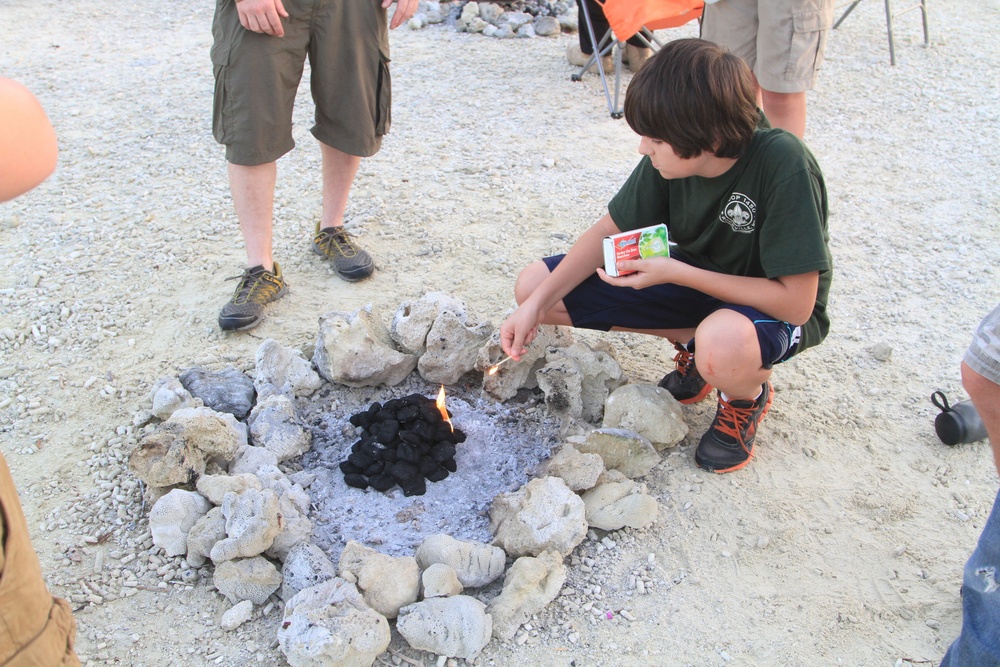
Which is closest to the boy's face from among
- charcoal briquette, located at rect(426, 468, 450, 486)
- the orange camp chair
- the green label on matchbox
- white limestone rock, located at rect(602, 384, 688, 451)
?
the green label on matchbox

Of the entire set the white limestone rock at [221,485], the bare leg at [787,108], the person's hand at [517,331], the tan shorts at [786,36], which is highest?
the tan shorts at [786,36]

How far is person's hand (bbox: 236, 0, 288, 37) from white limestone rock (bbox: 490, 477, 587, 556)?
201 centimetres

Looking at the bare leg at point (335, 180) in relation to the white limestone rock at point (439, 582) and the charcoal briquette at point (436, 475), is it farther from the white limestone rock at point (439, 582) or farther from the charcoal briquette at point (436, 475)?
the white limestone rock at point (439, 582)

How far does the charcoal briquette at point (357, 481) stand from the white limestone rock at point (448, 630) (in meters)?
0.59

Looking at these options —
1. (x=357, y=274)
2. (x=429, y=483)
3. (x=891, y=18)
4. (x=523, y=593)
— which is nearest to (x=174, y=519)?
(x=429, y=483)

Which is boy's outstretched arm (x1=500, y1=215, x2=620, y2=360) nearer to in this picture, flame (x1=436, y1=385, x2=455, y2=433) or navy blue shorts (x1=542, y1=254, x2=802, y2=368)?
navy blue shorts (x1=542, y1=254, x2=802, y2=368)

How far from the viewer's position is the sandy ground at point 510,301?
2.33 m

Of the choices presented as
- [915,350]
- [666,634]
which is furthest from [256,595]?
[915,350]

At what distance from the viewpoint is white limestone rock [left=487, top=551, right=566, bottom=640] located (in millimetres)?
2254

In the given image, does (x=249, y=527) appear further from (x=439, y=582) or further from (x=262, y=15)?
(x=262, y=15)

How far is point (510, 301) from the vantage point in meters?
3.77

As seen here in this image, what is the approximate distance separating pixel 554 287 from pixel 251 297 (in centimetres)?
140

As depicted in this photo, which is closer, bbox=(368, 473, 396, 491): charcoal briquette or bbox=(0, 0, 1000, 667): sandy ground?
bbox=(0, 0, 1000, 667): sandy ground

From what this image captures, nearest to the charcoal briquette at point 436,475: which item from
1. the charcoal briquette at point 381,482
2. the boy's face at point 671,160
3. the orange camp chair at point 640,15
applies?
the charcoal briquette at point 381,482
